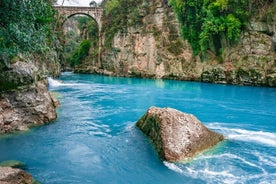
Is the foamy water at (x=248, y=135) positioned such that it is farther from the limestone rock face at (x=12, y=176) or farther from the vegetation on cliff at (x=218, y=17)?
the vegetation on cliff at (x=218, y=17)

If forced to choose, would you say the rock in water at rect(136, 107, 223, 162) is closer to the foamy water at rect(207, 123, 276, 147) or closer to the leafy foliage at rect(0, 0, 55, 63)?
the foamy water at rect(207, 123, 276, 147)

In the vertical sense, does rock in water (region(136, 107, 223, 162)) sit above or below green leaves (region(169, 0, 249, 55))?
below

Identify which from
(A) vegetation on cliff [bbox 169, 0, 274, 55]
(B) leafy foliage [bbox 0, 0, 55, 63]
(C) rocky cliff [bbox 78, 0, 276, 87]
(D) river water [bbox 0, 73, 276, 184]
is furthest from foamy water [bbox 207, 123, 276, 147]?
(A) vegetation on cliff [bbox 169, 0, 274, 55]

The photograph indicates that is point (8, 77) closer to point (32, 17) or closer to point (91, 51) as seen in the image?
point (32, 17)

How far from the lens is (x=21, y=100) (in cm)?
1277

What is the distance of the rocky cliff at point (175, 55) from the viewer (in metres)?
31.6

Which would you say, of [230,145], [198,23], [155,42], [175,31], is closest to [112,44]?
[155,42]

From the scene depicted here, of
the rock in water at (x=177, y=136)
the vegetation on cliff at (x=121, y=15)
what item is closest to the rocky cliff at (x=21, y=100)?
the rock in water at (x=177, y=136)

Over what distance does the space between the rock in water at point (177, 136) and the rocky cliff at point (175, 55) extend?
22972 millimetres

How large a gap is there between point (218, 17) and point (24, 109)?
2585cm

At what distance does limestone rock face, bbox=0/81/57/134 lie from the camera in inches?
476

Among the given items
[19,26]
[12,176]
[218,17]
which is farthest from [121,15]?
[12,176]

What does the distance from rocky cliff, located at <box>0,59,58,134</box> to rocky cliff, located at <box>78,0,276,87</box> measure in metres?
24.7

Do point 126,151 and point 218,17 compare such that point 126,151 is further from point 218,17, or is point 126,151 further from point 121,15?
point 121,15
